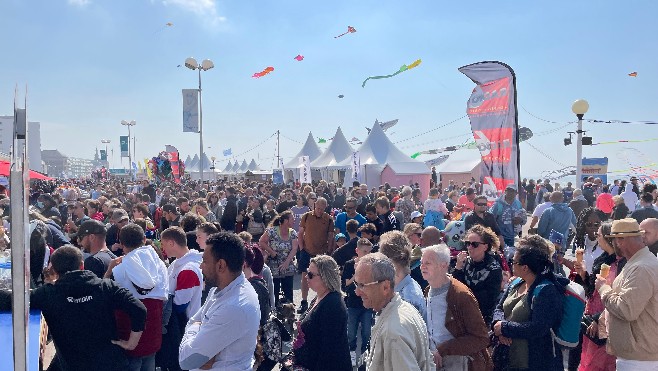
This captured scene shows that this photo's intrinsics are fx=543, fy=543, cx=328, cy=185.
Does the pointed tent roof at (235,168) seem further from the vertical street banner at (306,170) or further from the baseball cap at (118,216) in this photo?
A: the baseball cap at (118,216)

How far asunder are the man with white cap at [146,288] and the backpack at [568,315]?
2836mm

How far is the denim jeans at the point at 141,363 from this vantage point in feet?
14.0

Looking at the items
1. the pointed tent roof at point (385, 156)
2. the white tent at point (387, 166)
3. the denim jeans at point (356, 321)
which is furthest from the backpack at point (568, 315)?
the pointed tent roof at point (385, 156)

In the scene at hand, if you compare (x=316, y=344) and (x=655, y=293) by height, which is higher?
(x=655, y=293)

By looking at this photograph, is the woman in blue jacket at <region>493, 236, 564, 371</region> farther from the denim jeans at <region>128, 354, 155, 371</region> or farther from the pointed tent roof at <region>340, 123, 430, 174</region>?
the pointed tent roof at <region>340, 123, 430, 174</region>

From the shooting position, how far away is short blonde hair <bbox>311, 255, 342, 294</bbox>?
405 centimetres

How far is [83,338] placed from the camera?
12.2ft

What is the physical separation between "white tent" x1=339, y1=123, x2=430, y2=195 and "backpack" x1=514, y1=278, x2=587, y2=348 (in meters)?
24.2

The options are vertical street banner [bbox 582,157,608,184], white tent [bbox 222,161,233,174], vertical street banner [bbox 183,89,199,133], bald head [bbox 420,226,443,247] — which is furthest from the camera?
white tent [bbox 222,161,233,174]

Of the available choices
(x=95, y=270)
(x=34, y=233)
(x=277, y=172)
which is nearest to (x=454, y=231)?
(x=95, y=270)

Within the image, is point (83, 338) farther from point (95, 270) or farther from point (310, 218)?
point (310, 218)

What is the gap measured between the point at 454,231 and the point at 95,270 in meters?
4.47

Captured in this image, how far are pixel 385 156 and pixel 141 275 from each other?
1030 inches

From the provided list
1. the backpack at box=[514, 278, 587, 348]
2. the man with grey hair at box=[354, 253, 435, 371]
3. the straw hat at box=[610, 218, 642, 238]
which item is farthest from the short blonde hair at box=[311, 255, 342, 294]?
the straw hat at box=[610, 218, 642, 238]
